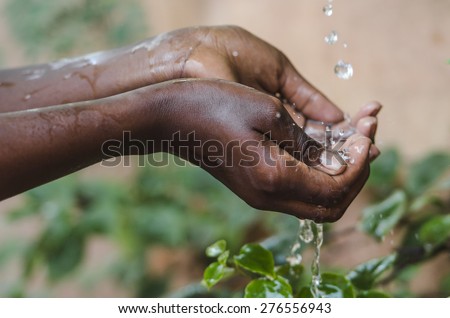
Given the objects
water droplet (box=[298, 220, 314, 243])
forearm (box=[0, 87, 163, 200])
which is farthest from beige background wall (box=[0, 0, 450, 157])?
forearm (box=[0, 87, 163, 200])

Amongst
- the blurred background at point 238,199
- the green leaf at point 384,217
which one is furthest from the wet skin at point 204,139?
the blurred background at point 238,199

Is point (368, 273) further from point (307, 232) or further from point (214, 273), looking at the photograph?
point (214, 273)

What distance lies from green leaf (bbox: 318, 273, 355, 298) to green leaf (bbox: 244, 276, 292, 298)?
96 millimetres

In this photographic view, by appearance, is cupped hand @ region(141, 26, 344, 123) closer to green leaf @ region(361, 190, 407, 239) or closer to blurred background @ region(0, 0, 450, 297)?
green leaf @ region(361, 190, 407, 239)

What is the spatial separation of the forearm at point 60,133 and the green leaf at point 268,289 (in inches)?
15.2

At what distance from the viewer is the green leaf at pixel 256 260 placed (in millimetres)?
1217

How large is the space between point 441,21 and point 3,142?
8.52ft

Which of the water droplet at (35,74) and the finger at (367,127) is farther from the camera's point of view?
the water droplet at (35,74)

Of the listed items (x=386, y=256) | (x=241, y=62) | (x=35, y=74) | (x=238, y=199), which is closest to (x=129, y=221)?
(x=238, y=199)

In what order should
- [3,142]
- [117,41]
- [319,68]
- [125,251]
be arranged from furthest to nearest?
1. [117,41]
2. [319,68]
3. [125,251]
4. [3,142]

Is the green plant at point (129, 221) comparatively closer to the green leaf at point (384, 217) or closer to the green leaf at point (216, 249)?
the green leaf at point (384, 217)
